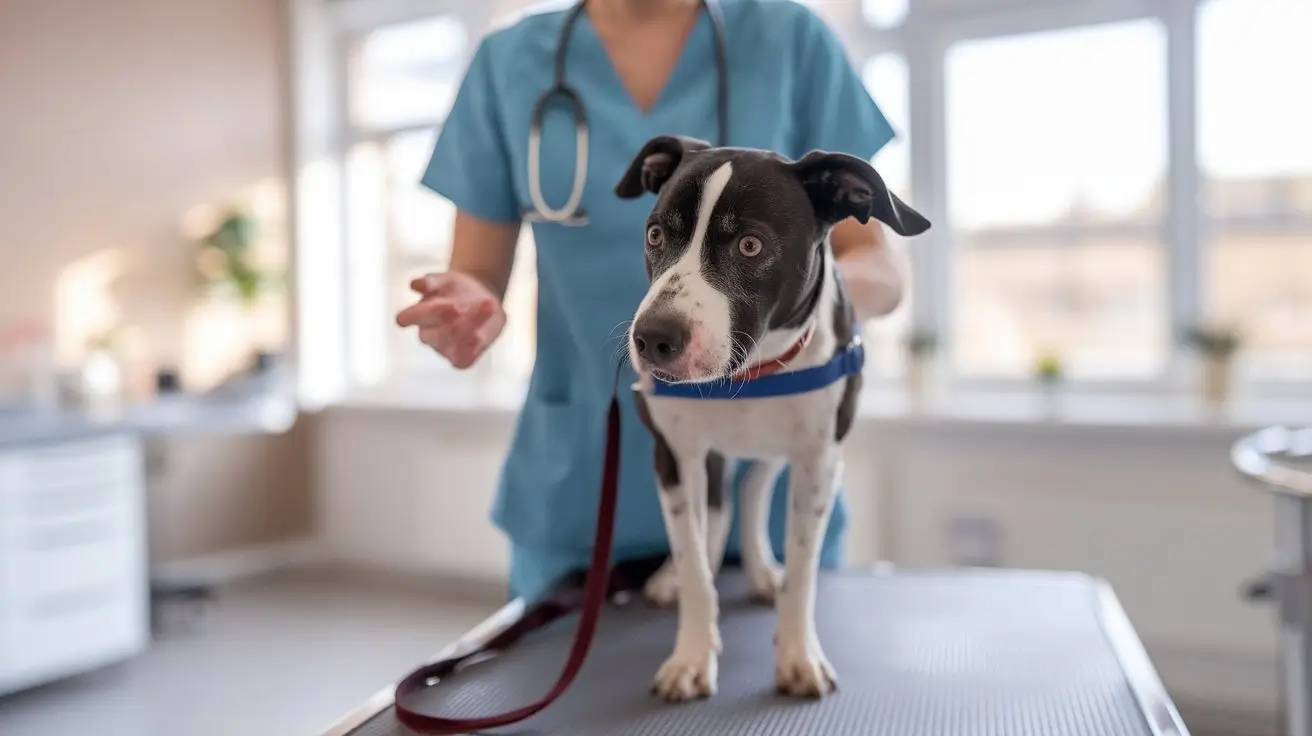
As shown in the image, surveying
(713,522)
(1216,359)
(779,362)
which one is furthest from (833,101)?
(1216,359)

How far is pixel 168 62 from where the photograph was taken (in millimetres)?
4184

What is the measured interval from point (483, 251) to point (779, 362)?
477mm

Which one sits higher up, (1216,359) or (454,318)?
(454,318)

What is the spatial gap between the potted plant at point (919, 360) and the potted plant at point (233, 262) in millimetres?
2661

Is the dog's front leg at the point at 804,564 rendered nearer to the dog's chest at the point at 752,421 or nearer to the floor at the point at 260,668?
the dog's chest at the point at 752,421

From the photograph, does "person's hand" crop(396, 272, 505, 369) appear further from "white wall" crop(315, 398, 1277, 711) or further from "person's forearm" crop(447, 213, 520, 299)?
"white wall" crop(315, 398, 1277, 711)

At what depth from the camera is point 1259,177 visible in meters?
3.19

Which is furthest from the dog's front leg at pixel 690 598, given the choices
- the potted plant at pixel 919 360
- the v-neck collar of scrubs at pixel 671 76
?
the potted plant at pixel 919 360

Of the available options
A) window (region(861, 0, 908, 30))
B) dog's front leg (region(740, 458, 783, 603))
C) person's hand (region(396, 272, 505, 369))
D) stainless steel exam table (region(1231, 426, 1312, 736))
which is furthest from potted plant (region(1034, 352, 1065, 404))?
person's hand (region(396, 272, 505, 369))

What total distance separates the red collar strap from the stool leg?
0.81 meters

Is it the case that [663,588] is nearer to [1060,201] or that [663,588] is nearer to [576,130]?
[576,130]

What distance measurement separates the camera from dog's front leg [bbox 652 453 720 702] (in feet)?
3.06

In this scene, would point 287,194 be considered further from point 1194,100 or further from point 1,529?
point 1194,100

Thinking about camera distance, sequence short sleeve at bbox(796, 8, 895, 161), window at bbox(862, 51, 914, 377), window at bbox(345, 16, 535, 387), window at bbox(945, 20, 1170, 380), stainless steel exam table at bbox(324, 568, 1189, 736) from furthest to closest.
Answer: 1. window at bbox(345, 16, 535, 387)
2. window at bbox(862, 51, 914, 377)
3. window at bbox(945, 20, 1170, 380)
4. short sleeve at bbox(796, 8, 895, 161)
5. stainless steel exam table at bbox(324, 568, 1189, 736)
